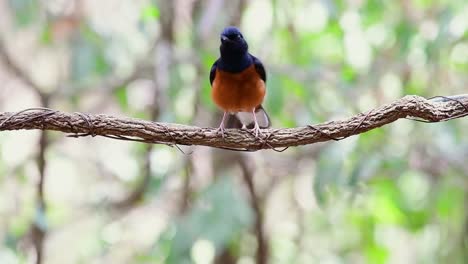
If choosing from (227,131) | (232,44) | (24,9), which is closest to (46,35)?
(24,9)

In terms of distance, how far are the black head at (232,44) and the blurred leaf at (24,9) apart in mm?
1381

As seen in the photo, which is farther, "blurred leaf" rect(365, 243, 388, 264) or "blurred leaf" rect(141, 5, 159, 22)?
"blurred leaf" rect(365, 243, 388, 264)

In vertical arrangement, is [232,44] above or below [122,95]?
below

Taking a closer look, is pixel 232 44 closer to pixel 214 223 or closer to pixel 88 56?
pixel 214 223

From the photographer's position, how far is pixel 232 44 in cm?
353

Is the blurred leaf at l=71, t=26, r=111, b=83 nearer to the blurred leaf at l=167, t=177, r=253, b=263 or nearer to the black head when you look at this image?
the blurred leaf at l=167, t=177, r=253, b=263

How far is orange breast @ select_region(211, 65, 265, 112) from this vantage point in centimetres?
354

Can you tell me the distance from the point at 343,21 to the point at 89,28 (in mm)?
1726

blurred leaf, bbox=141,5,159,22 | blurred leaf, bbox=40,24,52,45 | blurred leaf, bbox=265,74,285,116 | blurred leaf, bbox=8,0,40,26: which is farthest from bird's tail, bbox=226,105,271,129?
blurred leaf, bbox=40,24,52,45

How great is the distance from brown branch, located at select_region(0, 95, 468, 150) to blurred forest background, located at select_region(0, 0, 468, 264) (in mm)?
1303

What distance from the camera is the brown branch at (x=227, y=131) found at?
7.99ft

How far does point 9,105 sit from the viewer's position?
610 centimetres

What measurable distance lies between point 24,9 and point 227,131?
2.12 m

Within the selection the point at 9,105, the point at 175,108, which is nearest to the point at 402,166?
the point at 175,108
